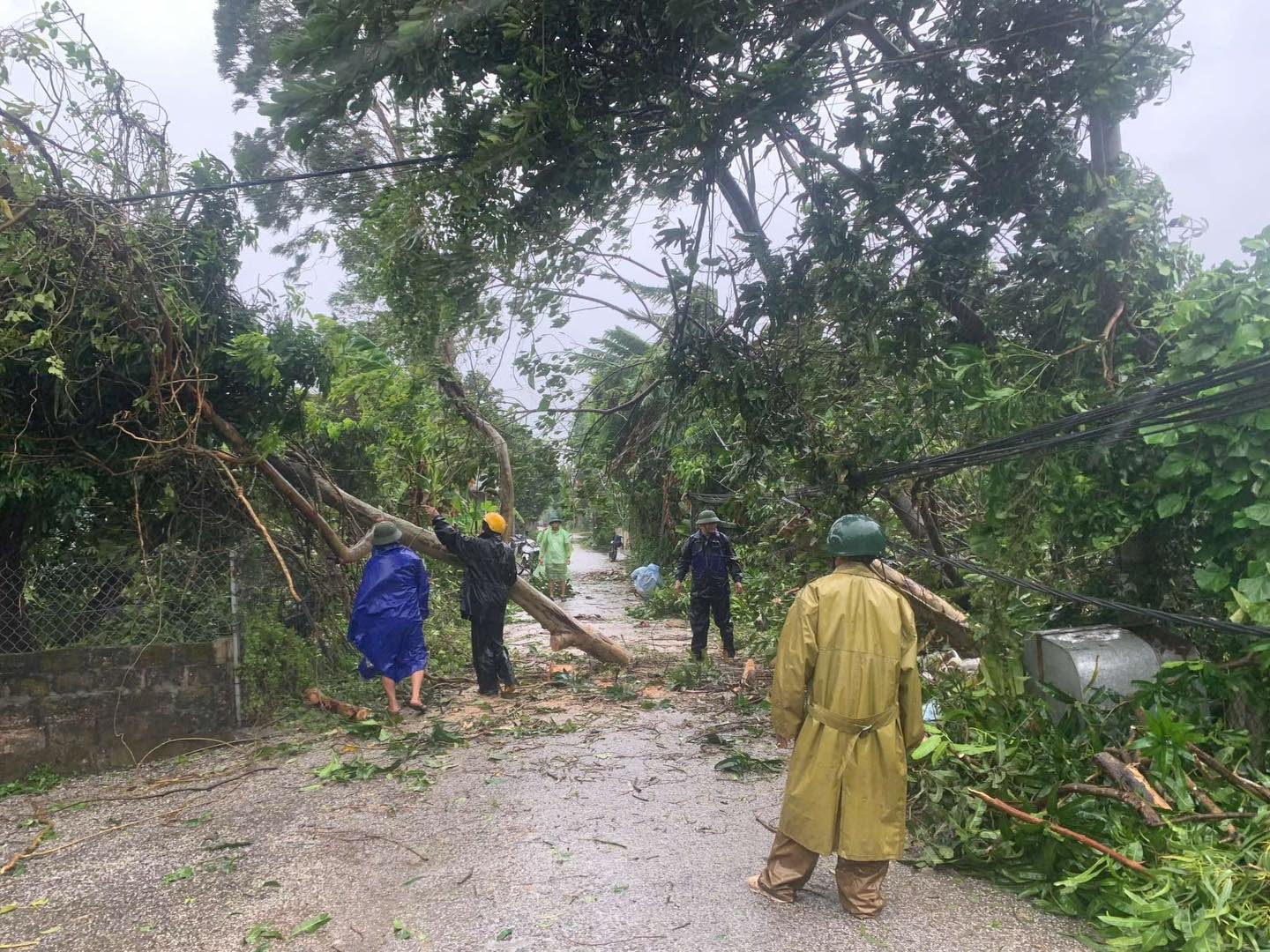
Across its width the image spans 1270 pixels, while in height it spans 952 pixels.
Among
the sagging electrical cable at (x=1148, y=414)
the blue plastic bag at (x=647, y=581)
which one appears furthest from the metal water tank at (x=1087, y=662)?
the blue plastic bag at (x=647, y=581)

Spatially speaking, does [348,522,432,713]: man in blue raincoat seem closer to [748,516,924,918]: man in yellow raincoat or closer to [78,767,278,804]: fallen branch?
[78,767,278,804]: fallen branch

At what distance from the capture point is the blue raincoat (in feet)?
23.3

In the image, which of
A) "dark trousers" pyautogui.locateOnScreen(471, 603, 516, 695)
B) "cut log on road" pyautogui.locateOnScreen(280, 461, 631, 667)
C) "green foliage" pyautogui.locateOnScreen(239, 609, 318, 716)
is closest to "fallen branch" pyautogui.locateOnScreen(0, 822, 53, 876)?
"green foliage" pyautogui.locateOnScreen(239, 609, 318, 716)

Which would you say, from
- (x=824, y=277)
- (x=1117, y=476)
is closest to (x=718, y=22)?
(x=824, y=277)

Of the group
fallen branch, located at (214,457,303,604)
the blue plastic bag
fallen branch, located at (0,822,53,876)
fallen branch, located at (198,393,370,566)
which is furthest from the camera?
the blue plastic bag

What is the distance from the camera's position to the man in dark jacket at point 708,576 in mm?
9484

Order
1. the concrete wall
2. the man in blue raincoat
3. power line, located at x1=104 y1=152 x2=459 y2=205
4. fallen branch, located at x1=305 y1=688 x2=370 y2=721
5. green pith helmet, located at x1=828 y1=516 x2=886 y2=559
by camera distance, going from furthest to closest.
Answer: the man in blue raincoat → fallen branch, located at x1=305 y1=688 x2=370 y2=721 → the concrete wall → power line, located at x1=104 y1=152 x2=459 y2=205 → green pith helmet, located at x1=828 y1=516 x2=886 y2=559

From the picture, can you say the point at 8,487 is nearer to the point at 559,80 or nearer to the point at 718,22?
the point at 559,80

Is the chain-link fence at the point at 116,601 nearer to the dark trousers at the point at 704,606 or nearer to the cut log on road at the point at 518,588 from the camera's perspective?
the cut log on road at the point at 518,588

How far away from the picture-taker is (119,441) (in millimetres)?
6098

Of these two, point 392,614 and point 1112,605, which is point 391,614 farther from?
point 1112,605

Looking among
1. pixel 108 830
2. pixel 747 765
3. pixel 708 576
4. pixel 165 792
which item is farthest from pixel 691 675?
pixel 108 830

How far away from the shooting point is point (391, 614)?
280 inches

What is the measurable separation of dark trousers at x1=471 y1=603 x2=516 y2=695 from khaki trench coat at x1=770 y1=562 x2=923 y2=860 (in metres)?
4.55
